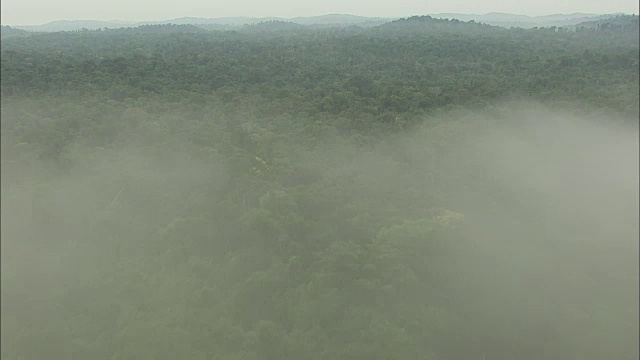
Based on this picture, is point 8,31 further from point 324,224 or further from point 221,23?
point 221,23

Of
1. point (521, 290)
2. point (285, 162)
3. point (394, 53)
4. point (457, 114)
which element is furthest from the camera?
point (394, 53)

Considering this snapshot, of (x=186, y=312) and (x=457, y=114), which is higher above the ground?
(x=457, y=114)

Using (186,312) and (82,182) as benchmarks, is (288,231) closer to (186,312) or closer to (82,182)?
(186,312)

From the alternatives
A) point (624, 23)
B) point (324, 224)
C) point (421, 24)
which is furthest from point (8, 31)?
point (421, 24)

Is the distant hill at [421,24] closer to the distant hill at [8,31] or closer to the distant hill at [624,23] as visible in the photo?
the distant hill at [624,23]

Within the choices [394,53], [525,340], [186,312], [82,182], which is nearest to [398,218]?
[525,340]

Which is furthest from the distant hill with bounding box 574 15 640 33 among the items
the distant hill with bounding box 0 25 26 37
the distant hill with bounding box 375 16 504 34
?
the distant hill with bounding box 375 16 504 34

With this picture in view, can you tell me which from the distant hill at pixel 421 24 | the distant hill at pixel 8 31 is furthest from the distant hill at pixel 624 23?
the distant hill at pixel 421 24

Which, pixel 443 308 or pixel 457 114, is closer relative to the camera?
pixel 443 308

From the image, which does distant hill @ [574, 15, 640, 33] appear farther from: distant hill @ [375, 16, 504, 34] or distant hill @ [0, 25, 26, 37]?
distant hill @ [375, 16, 504, 34]
